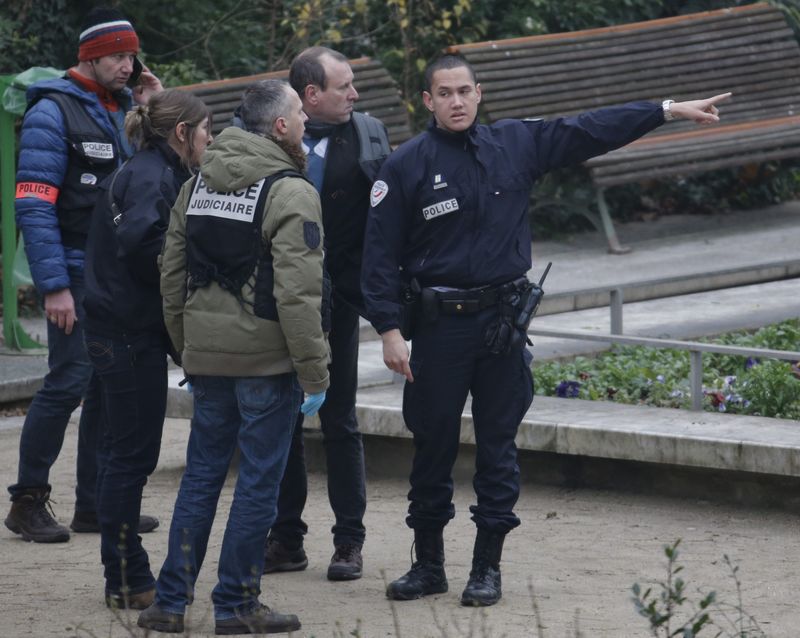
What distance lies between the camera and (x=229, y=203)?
4.61 meters

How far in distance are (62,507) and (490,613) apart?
2.35m

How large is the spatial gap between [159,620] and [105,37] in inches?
85.0

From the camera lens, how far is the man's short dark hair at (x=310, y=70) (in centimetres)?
525

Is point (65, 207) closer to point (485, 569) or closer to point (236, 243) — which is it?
point (236, 243)

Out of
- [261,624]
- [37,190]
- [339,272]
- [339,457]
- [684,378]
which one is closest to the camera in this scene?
[261,624]

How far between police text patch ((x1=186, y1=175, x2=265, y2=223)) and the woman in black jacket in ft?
0.90

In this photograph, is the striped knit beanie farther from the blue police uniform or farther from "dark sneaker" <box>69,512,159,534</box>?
"dark sneaker" <box>69,512,159,534</box>

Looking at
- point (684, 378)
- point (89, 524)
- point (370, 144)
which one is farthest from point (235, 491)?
point (684, 378)

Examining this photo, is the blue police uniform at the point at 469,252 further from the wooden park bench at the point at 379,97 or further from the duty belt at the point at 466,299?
the wooden park bench at the point at 379,97

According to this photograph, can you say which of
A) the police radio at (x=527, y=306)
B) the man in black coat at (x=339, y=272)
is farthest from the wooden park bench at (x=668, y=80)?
the police radio at (x=527, y=306)

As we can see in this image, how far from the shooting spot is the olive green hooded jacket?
4.50 m

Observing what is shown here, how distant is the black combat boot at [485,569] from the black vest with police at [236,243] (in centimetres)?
103

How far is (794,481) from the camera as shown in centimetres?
590

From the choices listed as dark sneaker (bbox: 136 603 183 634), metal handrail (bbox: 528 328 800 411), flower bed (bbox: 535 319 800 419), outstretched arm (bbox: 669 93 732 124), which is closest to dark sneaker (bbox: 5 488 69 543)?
dark sneaker (bbox: 136 603 183 634)
